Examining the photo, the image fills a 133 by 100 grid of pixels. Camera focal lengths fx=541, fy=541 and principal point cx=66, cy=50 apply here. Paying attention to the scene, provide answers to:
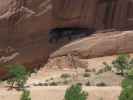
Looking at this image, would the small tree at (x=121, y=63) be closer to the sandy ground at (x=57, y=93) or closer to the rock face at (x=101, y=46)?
the rock face at (x=101, y=46)

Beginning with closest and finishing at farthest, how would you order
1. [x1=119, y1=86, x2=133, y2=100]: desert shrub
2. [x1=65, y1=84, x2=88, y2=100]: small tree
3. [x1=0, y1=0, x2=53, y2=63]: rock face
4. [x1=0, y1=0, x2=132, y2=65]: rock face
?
1. [x1=119, y1=86, x2=133, y2=100]: desert shrub
2. [x1=65, y1=84, x2=88, y2=100]: small tree
3. [x1=0, y1=0, x2=53, y2=63]: rock face
4. [x1=0, y1=0, x2=132, y2=65]: rock face

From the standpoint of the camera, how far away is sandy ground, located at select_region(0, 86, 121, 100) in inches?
948

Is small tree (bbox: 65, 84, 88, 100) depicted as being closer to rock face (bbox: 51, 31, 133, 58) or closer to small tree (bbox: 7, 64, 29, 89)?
small tree (bbox: 7, 64, 29, 89)

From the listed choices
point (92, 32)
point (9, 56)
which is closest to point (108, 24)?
point (92, 32)

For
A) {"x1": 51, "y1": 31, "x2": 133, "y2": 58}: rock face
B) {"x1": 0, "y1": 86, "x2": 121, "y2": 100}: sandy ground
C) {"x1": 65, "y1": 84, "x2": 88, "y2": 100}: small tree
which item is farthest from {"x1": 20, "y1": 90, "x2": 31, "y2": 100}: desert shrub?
{"x1": 51, "y1": 31, "x2": 133, "y2": 58}: rock face

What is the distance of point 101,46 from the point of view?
1387 inches

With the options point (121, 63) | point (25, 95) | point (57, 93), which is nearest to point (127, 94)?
point (57, 93)

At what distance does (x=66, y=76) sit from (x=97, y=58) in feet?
12.3

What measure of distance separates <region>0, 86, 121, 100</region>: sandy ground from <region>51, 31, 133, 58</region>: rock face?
27.3 ft

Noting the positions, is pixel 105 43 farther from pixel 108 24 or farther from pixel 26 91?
pixel 26 91

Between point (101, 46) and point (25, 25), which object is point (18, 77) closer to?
point (25, 25)

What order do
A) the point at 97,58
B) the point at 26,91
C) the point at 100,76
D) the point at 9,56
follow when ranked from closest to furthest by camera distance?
the point at 26,91
the point at 100,76
the point at 9,56
the point at 97,58

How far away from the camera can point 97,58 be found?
35094 mm

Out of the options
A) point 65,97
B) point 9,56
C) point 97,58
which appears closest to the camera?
point 65,97
